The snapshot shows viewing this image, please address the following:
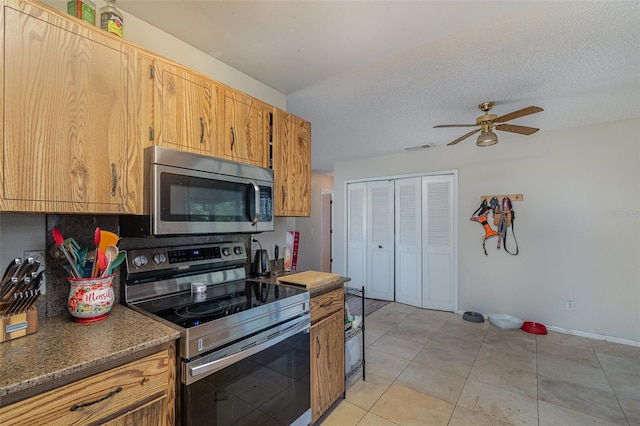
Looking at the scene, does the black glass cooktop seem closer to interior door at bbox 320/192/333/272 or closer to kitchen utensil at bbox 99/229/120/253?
kitchen utensil at bbox 99/229/120/253

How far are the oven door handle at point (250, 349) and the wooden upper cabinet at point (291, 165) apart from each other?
2.65ft

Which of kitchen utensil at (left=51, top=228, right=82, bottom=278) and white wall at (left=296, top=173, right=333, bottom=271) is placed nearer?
kitchen utensil at (left=51, top=228, right=82, bottom=278)

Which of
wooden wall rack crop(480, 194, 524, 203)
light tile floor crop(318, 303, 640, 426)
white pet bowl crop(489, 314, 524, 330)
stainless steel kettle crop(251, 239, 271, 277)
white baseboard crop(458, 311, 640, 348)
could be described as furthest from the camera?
wooden wall rack crop(480, 194, 524, 203)

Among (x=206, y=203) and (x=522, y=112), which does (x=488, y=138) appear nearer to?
(x=522, y=112)

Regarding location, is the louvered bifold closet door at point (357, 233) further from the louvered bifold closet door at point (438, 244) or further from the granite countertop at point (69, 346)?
the granite countertop at point (69, 346)

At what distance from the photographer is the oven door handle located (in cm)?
110

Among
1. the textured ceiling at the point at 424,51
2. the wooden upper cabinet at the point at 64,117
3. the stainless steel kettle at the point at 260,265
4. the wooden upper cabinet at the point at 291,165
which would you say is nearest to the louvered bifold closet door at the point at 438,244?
the textured ceiling at the point at 424,51

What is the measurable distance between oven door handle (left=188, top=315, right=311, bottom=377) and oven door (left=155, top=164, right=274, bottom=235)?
601mm

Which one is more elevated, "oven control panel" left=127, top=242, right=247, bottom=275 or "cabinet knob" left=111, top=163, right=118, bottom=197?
"cabinet knob" left=111, top=163, right=118, bottom=197

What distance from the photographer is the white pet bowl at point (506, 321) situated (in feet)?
11.3

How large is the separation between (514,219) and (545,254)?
1.74 feet

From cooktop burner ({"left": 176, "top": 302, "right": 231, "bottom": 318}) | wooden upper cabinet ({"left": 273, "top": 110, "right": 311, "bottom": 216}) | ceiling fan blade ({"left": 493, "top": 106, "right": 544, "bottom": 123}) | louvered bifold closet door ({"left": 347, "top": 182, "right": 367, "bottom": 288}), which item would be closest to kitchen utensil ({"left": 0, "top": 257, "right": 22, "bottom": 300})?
cooktop burner ({"left": 176, "top": 302, "right": 231, "bottom": 318})

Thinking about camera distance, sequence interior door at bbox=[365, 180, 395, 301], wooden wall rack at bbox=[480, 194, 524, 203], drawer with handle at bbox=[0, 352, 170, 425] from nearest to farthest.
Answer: drawer with handle at bbox=[0, 352, 170, 425], wooden wall rack at bbox=[480, 194, 524, 203], interior door at bbox=[365, 180, 395, 301]

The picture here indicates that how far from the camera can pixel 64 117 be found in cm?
108
